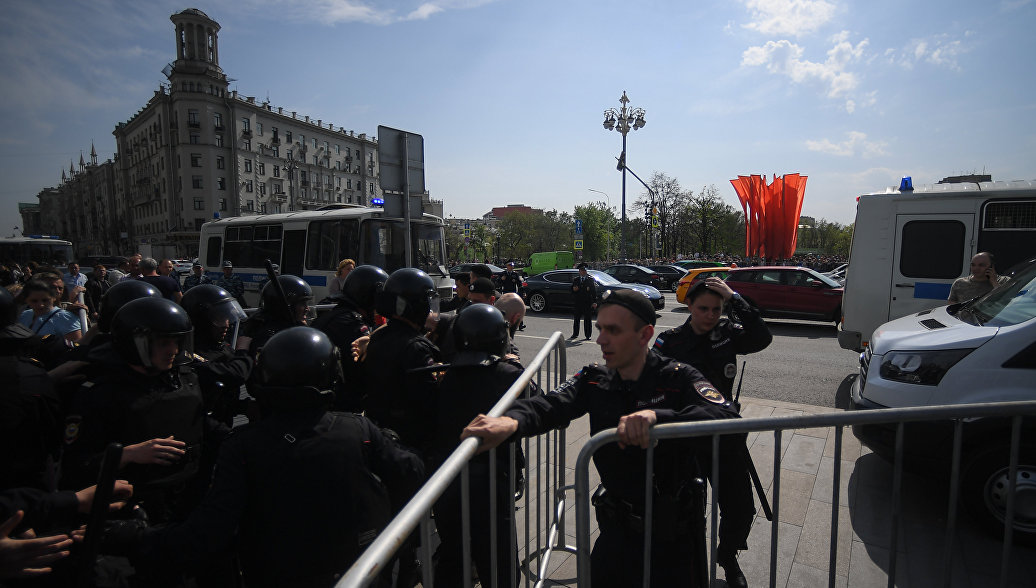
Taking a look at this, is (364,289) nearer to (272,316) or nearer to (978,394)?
(272,316)

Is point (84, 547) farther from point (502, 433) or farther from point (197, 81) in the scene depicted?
point (197, 81)

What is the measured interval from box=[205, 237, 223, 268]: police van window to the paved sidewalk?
1406 centimetres

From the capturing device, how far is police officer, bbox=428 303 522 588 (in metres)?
2.29

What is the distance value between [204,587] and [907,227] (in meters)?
8.89

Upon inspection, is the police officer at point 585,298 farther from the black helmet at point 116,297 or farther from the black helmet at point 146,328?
the black helmet at point 146,328

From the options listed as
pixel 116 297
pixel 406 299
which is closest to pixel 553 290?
pixel 406 299

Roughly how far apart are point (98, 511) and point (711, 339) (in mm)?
2977

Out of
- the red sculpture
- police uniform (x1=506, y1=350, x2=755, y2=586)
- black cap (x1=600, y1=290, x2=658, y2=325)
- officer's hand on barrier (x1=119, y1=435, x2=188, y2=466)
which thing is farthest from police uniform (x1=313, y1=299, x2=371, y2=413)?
the red sculpture

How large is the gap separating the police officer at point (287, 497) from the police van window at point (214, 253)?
15.2 meters

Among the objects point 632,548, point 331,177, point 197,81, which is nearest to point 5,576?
point 632,548

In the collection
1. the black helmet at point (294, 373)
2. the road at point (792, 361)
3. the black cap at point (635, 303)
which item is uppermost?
the black cap at point (635, 303)

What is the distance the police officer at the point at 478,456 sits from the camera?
90.0 inches

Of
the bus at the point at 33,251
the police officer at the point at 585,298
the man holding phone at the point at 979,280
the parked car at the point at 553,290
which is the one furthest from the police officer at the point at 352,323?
the bus at the point at 33,251

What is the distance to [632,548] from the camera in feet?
6.58
